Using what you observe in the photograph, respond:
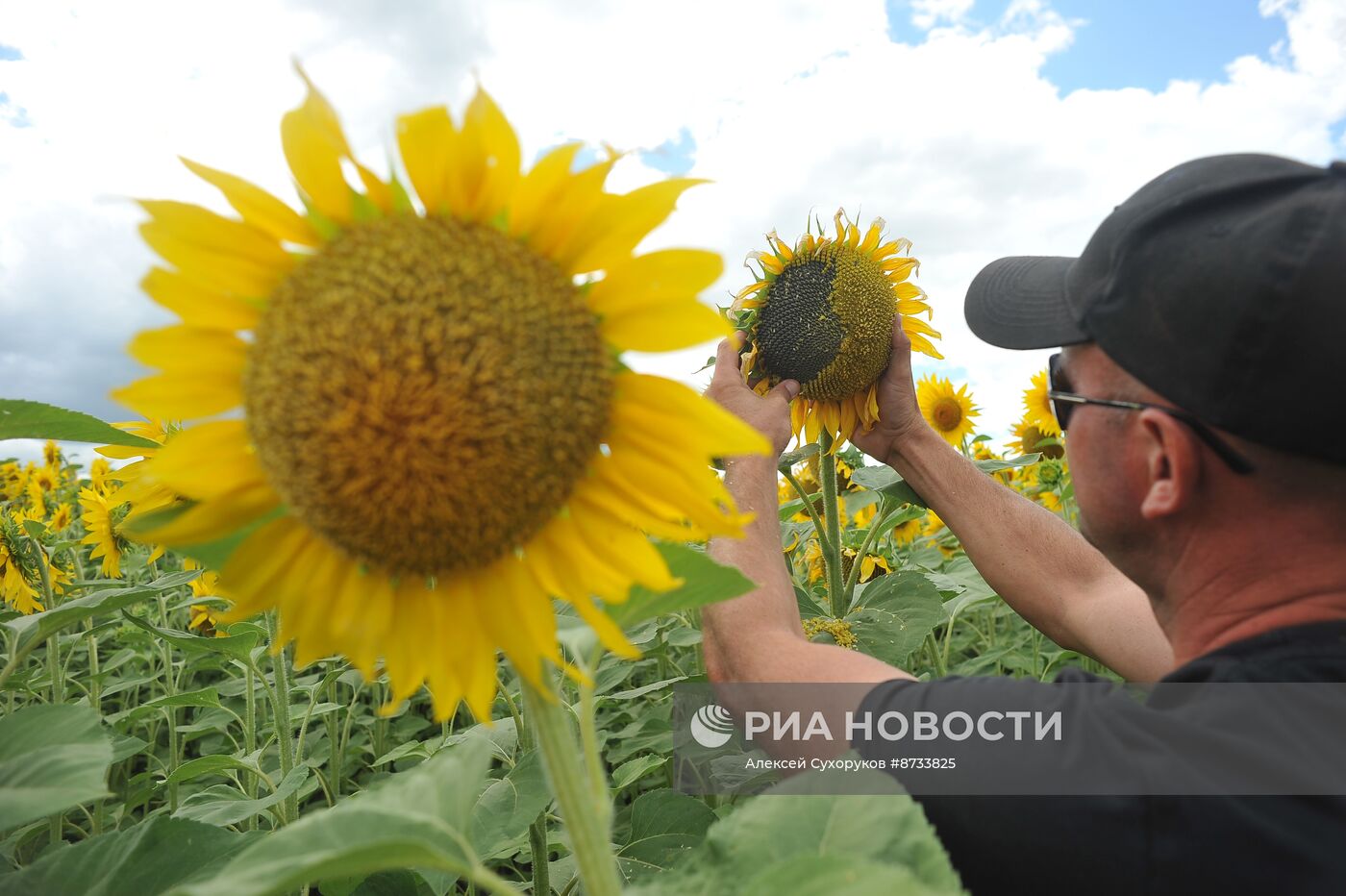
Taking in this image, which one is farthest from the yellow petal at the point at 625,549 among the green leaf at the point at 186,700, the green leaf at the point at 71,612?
the green leaf at the point at 186,700

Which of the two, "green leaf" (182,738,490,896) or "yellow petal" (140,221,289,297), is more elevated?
"yellow petal" (140,221,289,297)

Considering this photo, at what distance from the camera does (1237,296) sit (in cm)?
156

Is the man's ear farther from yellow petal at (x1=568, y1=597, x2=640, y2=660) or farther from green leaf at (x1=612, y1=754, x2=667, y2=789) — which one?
green leaf at (x1=612, y1=754, x2=667, y2=789)

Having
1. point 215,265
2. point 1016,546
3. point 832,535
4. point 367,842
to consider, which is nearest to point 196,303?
point 215,265

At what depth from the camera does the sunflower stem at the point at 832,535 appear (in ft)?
8.59

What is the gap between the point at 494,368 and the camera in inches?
38.4

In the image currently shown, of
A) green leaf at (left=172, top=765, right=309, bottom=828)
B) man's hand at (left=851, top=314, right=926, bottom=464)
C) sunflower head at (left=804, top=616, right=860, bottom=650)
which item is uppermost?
man's hand at (left=851, top=314, right=926, bottom=464)

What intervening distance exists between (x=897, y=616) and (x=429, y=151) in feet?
5.98

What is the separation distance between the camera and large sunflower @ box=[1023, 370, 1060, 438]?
6.28 m

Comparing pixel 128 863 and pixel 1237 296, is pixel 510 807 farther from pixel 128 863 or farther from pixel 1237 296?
pixel 1237 296

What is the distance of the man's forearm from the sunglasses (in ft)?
2.33

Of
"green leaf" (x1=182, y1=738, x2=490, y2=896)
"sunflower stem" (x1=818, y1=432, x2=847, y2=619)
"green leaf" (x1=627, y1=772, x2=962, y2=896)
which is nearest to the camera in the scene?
"green leaf" (x1=182, y1=738, x2=490, y2=896)

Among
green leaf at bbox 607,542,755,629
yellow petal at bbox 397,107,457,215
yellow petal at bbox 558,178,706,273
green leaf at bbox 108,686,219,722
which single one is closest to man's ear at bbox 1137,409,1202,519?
green leaf at bbox 607,542,755,629

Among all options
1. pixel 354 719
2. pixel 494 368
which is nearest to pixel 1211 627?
pixel 494 368
